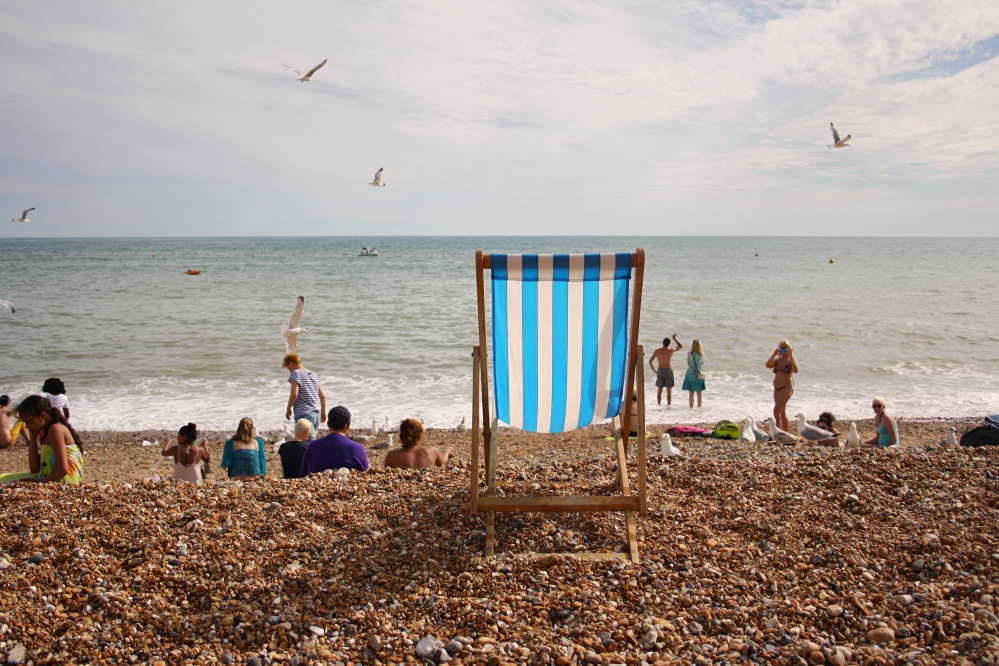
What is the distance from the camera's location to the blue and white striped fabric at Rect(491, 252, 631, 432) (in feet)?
12.6

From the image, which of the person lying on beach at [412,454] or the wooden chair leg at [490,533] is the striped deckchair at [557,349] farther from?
the person lying on beach at [412,454]

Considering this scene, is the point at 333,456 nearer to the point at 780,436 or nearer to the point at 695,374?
the point at 780,436

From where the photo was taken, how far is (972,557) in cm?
325

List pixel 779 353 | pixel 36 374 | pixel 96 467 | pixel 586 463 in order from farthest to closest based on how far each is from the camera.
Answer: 1. pixel 36 374
2. pixel 779 353
3. pixel 96 467
4. pixel 586 463

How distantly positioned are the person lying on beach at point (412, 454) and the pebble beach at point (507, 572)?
0.52m

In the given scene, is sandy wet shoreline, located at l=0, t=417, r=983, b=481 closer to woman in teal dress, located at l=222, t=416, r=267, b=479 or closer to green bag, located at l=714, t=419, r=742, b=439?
green bag, located at l=714, t=419, r=742, b=439

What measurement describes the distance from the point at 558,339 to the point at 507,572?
1365 mm

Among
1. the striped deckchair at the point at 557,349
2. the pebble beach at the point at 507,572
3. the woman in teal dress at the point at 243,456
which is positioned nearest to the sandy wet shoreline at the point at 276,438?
the woman in teal dress at the point at 243,456

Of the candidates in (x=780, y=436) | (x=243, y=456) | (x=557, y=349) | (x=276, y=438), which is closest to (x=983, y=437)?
(x=780, y=436)

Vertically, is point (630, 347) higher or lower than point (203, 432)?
higher

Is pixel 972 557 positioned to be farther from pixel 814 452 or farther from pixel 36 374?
pixel 36 374

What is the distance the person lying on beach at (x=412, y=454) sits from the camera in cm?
507

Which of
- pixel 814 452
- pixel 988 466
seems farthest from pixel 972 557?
pixel 814 452

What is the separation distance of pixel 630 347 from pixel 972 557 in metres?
1.91
